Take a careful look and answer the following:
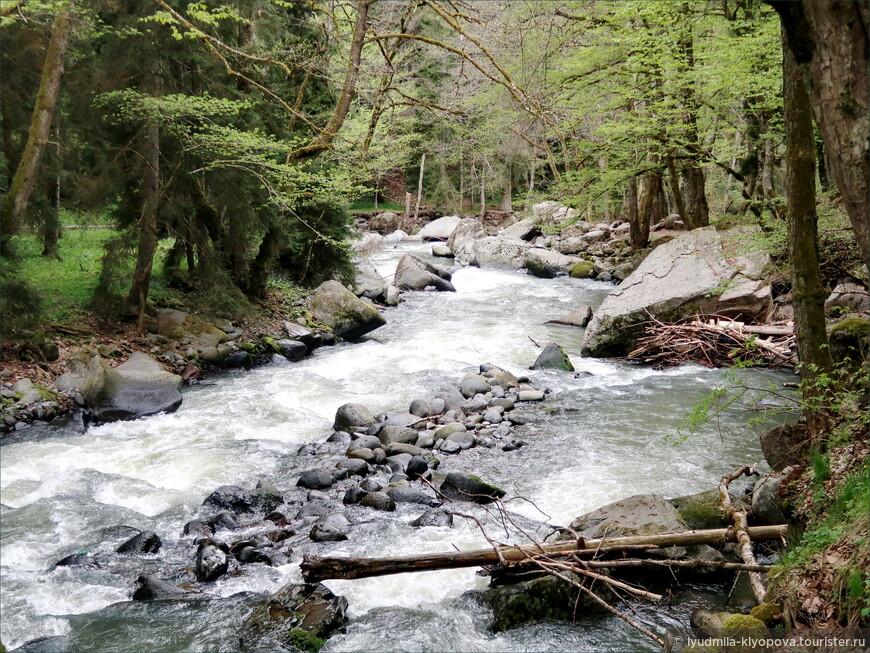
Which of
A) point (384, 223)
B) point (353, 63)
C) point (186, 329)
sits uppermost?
point (384, 223)

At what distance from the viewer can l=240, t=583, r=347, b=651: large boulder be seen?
4.55 metres

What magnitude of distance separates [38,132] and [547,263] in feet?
54.7

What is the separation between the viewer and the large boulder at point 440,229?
1308 inches

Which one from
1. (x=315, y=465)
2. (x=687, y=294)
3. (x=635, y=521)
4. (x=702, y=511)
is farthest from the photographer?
(x=687, y=294)

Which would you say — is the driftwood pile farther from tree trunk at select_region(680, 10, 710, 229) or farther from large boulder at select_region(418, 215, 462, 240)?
large boulder at select_region(418, 215, 462, 240)

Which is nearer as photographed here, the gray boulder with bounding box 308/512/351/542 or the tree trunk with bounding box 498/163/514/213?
the gray boulder with bounding box 308/512/351/542

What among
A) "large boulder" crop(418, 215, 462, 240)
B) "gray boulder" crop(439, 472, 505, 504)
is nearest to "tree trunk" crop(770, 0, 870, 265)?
"gray boulder" crop(439, 472, 505, 504)

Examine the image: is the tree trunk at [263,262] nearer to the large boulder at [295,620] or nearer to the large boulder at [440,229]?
the large boulder at [295,620]

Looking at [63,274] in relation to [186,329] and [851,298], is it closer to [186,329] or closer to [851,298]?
[186,329]

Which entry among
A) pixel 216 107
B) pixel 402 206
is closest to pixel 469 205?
pixel 402 206

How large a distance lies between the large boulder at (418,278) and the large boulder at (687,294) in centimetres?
814

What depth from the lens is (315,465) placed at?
7.98 metres

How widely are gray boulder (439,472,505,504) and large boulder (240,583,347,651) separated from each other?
2222 mm

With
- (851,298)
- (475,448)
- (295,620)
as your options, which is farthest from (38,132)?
(851,298)
